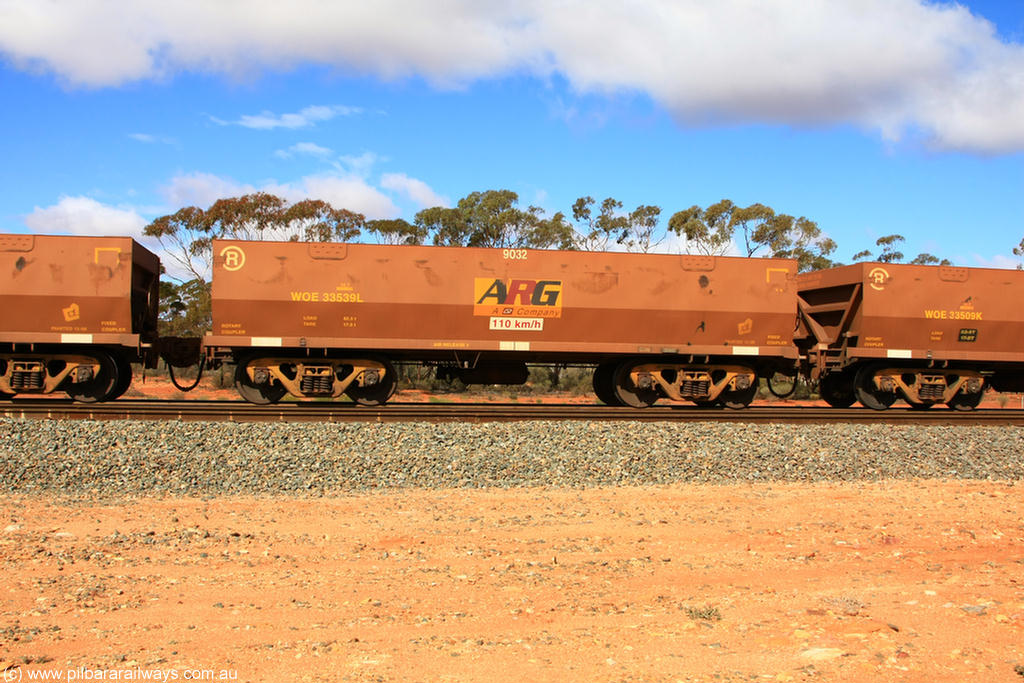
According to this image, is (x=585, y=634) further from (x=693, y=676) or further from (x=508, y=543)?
(x=508, y=543)

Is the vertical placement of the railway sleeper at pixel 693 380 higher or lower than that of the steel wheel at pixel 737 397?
higher

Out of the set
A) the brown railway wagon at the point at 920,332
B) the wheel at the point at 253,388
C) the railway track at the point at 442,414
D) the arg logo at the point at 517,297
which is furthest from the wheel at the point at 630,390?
the wheel at the point at 253,388

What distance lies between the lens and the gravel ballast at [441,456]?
888 centimetres

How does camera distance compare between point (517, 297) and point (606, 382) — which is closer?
point (517, 297)

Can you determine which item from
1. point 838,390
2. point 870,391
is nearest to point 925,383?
point 870,391

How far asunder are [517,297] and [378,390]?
3.21m

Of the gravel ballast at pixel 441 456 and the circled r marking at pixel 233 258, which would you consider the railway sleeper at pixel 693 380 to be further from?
the circled r marking at pixel 233 258

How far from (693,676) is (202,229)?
40.0 meters

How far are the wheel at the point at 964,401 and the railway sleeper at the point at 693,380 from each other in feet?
15.8

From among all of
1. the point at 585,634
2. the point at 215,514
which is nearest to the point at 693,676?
the point at 585,634

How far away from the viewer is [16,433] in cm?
1000

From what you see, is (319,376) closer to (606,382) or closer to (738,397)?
(606,382)

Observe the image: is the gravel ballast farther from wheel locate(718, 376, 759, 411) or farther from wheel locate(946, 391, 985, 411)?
wheel locate(946, 391, 985, 411)

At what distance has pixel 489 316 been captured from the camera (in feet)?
48.3
